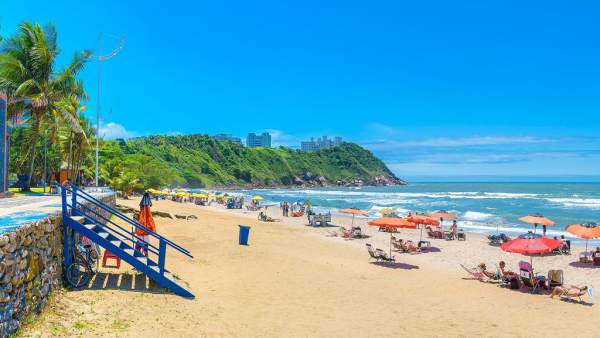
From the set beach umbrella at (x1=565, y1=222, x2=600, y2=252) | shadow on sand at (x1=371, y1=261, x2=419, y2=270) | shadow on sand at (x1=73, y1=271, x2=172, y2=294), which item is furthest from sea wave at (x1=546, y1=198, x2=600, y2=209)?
shadow on sand at (x1=73, y1=271, x2=172, y2=294)

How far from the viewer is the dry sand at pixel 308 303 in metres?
6.22

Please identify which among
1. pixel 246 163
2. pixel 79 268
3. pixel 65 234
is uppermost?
pixel 246 163

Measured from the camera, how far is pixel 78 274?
748cm

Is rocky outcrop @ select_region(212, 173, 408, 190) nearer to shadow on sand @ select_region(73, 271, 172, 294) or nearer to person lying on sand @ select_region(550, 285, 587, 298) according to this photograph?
shadow on sand @ select_region(73, 271, 172, 294)

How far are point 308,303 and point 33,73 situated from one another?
1659cm

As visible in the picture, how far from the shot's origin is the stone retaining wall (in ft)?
14.8

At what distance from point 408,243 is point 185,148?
105097 mm

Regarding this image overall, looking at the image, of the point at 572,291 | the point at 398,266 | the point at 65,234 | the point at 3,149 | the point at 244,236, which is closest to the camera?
the point at 65,234

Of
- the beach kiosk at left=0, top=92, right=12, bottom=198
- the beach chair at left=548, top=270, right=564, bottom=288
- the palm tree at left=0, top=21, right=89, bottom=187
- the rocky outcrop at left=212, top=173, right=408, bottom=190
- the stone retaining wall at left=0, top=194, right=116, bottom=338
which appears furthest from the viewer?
the rocky outcrop at left=212, top=173, right=408, bottom=190

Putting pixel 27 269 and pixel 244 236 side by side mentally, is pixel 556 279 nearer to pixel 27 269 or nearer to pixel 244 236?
pixel 244 236

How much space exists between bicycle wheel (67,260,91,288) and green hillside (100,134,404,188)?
49.2m

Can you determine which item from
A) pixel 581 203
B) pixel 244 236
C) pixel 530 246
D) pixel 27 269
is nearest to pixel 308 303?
pixel 27 269

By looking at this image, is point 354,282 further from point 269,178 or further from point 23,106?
point 269,178

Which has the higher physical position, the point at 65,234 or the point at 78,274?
the point at 65,234
